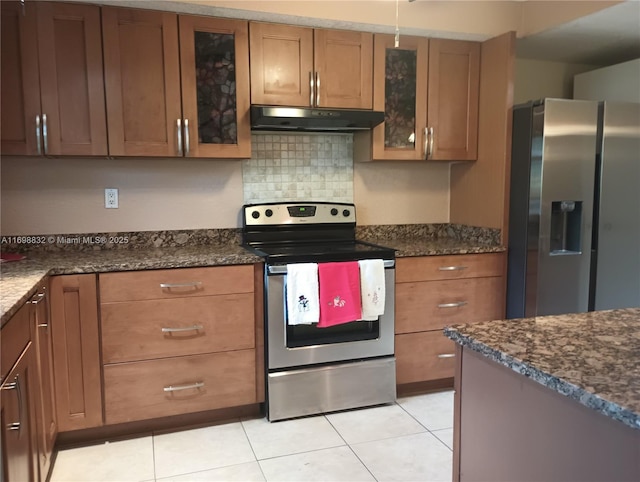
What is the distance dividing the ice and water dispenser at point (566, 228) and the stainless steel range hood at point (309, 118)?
3.67ft

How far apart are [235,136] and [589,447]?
2.23 m

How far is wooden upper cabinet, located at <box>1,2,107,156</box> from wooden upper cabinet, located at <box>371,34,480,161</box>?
58.7 inches

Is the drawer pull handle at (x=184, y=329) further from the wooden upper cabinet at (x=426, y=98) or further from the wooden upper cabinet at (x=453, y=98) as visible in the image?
the wooden upper cabinet at (x=453, y=98)

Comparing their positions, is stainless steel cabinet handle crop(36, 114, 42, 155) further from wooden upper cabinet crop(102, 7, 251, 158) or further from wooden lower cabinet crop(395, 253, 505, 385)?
wooden lower cabinet crop(395, 253, 505, 385)

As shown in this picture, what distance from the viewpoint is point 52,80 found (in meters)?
2.41

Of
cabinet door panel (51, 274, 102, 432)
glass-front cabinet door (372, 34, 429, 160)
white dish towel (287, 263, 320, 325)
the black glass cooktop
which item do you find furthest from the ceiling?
cabinet door panel (51, 274, 102, 432)

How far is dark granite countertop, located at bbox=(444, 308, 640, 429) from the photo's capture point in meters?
0.85

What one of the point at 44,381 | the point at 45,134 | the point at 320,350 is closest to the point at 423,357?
the point at 320,350

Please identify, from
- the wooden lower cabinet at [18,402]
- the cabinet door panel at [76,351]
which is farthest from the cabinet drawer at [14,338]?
the cabinet door panel at [76,351]

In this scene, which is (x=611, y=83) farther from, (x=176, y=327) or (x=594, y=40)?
(x=176, y=327)

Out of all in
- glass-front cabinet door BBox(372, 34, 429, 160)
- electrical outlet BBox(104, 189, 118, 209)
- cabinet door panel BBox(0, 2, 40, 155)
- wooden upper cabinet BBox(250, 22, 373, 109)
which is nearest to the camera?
cabinet door panel BBox(0, 2, 40, 155)

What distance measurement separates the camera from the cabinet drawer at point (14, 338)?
4.56 feet

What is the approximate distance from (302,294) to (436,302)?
2.76ft

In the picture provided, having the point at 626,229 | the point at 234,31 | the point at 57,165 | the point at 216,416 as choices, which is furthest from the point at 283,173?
the point at 626,229
